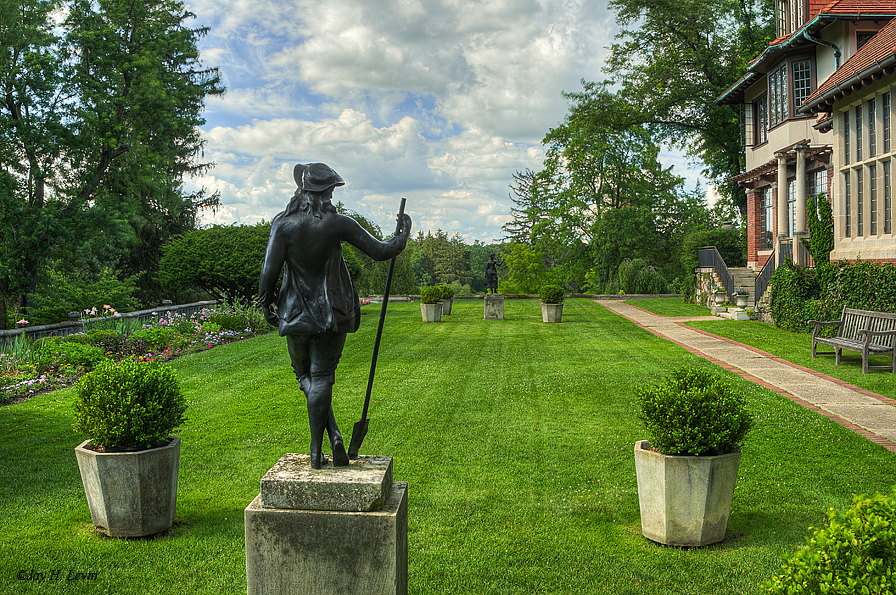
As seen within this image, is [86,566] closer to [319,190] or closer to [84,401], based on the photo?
[84,401]

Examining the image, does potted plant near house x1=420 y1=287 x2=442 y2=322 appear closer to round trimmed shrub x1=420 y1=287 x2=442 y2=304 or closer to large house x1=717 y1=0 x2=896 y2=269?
round trimmed shrub x1=420 y1=287 x2=442 y2=304

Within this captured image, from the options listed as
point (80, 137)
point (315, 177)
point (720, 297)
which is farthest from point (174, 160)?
point (315, 177)

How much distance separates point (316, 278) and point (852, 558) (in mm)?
3032

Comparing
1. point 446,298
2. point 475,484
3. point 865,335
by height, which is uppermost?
point 446,298

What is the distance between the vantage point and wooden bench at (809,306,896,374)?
1097 cm

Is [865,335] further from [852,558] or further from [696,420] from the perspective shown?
[852,558]

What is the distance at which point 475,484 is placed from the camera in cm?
586

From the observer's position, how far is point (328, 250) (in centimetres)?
386

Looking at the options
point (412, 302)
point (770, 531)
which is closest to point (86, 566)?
point (770, 531)

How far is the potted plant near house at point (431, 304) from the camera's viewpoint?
21078 mm

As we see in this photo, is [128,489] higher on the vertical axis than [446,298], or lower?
lower

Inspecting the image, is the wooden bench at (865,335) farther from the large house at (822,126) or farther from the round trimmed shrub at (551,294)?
the round trimmed shrub at (551,294)

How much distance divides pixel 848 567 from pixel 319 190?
323cm

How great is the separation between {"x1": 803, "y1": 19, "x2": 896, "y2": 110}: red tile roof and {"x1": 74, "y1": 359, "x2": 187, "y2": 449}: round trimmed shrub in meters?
14.0
